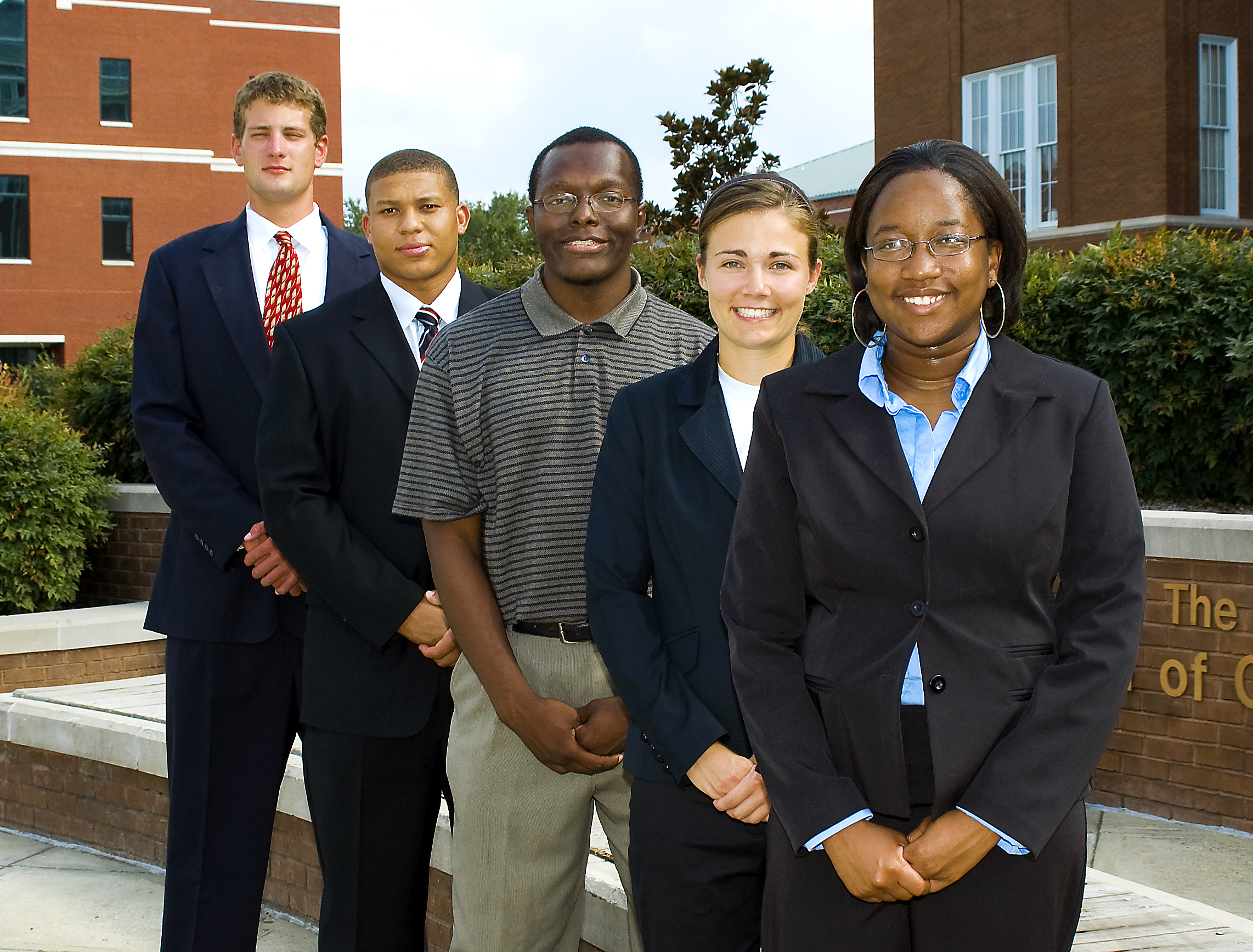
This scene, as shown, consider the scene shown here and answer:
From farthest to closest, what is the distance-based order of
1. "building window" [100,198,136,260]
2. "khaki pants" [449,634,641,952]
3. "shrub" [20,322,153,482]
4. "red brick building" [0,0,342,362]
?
1. "building window" [100,198,136,260]
2. "red brick building" [0,0,342,362]
3. "shrub" [20,322,153,482]
4. "khaki pants" [449,634,641,952]

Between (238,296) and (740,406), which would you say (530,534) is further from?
(238,296)

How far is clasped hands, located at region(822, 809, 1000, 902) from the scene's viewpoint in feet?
6.60

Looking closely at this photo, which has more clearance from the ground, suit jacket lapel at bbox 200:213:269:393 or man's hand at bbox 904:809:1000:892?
suit jacket lapel at bbox 200:213:269:393

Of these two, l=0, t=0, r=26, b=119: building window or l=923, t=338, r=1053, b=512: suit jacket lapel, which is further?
l=0, t=0, r=26, b=119: building window

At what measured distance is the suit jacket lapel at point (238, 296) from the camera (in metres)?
3.63

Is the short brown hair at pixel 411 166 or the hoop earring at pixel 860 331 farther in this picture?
the short brown hair at pixel 411 166

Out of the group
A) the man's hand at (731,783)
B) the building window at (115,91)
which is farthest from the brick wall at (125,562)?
the building window at (115,91)

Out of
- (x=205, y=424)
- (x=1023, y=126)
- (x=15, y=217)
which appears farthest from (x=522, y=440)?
(x=15, y=217)

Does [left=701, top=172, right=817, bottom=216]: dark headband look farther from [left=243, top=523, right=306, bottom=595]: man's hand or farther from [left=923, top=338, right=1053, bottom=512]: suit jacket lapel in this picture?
[left=243, top=523, right=306, bottom=595]: man's hand

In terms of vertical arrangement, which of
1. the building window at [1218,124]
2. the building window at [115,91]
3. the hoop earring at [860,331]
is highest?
the building window at [115,91]

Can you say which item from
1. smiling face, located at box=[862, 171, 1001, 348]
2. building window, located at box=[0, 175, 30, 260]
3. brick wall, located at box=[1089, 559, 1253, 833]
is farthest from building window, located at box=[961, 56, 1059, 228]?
building window, located at box=[0, 175, 30, 260]

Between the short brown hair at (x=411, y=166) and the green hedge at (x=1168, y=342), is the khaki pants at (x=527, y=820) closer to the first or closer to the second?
the short brown hair at (x=411, y=166)

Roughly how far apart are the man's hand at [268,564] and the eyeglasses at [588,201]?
118cm

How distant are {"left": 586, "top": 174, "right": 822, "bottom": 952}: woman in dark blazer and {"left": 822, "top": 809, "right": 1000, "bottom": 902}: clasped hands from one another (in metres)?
0.34
